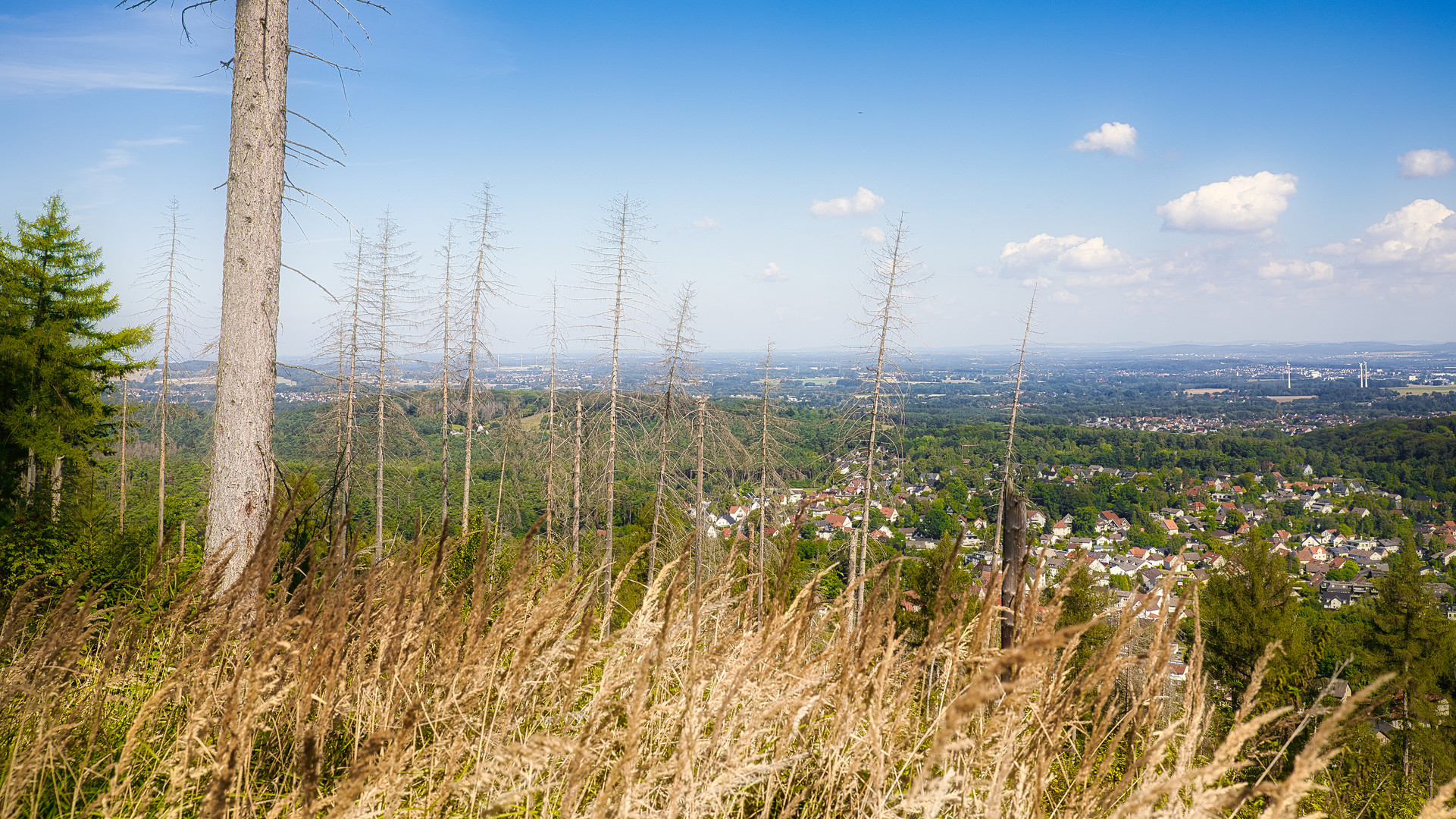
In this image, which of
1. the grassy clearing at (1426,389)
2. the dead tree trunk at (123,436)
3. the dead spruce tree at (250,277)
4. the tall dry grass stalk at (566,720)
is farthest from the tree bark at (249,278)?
the grassy clearing at (1426,389)

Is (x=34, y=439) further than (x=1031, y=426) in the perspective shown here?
No

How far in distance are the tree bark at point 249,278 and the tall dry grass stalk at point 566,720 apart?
6.46 ft

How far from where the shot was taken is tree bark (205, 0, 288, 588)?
393cm

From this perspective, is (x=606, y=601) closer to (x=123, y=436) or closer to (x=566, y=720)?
(x=566, y=720)

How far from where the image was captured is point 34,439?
13.8 m

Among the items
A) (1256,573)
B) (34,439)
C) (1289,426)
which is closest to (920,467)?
(1256,573)

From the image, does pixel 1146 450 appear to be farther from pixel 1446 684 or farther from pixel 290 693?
pixel 290 693

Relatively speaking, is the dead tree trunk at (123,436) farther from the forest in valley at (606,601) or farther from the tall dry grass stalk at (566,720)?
the tall dry grass stalk at (566,720)

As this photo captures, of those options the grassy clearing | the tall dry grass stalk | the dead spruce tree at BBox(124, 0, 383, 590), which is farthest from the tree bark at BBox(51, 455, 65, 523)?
the grassy clearing

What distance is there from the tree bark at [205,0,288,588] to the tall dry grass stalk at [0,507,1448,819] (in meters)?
1.97

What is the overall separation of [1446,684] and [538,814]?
21644 millimetres

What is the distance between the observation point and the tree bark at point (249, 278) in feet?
12.9

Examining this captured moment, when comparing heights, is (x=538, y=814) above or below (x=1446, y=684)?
above

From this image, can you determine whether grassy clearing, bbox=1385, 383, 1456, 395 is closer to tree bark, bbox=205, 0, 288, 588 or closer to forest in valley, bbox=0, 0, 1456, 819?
forest in valley, bbox=0, 0, 1456, 819
